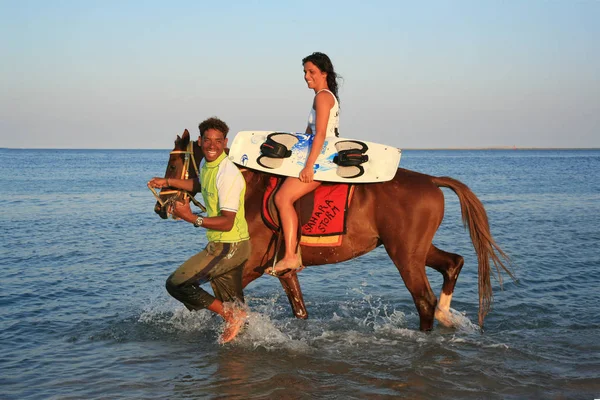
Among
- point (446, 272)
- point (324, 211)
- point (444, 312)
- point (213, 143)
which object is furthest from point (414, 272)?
point (213, 143)

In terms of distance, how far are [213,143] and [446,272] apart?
3.39 m

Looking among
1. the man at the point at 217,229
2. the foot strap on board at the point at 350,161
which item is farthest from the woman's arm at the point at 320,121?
the man at the point at 217,229

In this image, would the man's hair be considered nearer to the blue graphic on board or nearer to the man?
the man

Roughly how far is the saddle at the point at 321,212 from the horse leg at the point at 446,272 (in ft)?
4.83

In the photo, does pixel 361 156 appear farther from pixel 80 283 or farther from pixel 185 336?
pixel 80 283

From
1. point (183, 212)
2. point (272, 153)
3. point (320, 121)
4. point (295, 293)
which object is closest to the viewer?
point (183, 212)

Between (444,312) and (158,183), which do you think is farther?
(444,312)

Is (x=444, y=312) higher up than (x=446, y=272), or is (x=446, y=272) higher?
(x=446, y=272)

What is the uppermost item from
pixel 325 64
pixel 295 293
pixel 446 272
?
pixel 325 64

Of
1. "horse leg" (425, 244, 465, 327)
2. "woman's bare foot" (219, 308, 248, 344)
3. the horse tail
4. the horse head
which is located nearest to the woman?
"woman's bare foot" (219, 308, 248, 344)

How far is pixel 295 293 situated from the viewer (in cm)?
787

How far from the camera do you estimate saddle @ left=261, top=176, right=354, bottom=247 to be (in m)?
6.97

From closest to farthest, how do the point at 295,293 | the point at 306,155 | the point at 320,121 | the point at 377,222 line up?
1. the point at 320,121
2. the point at 306,155
3. the point at 377,222
4. the point at 295,293

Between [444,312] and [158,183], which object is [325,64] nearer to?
[158,183]
